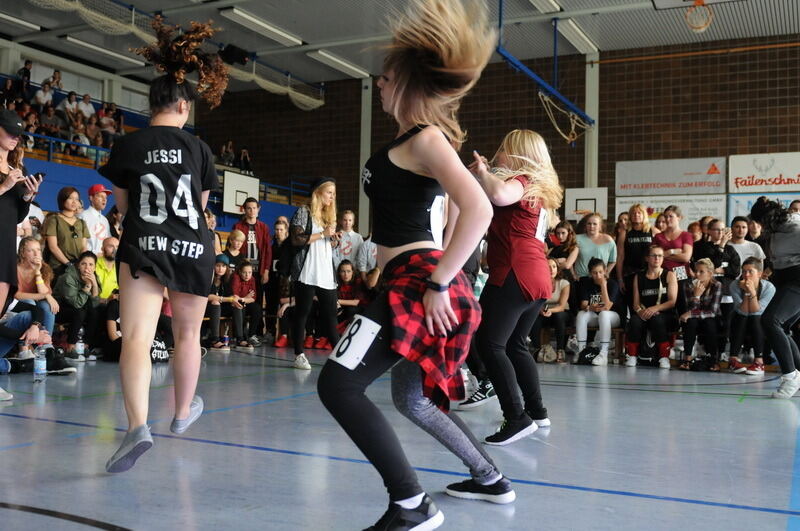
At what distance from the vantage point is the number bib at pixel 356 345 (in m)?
1.86

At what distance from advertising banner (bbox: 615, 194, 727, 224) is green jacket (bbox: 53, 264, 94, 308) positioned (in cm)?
1112

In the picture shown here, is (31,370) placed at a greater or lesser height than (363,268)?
lesser

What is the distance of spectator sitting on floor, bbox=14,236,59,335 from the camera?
595 centimetres

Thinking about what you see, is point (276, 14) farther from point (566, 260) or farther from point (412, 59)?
point (412, 59)

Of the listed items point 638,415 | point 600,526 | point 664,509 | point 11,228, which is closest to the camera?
point 600,526

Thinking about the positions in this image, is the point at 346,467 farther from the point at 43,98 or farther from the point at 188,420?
the point at 43,98

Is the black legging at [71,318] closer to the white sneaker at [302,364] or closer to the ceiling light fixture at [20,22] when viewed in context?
the white sneaker at [302,364]

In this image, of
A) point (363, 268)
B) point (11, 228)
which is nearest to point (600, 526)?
point (11, 228)

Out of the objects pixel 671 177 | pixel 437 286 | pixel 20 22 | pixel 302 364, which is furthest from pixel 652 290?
pixel 20 22

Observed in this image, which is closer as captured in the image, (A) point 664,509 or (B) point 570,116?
(A) point 664,509

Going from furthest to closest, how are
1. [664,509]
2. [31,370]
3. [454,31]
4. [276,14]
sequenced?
[276,14]
[31,370]
[664,509]
[454,31]

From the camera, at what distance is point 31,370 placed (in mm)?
5602

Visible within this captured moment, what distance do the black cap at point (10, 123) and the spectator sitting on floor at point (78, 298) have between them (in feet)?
11.4

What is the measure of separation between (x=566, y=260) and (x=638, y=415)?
4266 millimetres
